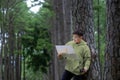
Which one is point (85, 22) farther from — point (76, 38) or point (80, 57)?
point (80, 57)

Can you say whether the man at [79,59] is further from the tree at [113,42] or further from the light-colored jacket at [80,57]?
the tree at [113,42]

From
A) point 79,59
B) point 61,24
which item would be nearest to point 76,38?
point 79,59

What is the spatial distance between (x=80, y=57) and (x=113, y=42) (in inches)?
112

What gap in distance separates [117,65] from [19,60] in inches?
1652

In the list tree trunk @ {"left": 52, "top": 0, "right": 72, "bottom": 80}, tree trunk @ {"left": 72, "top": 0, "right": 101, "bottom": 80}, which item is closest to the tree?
tree trunk @ {"left": 72, "top": 0, "right": 101, "bottom": 80}

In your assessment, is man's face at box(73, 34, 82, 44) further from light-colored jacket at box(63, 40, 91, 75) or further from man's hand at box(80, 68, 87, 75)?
man's hand at box(80, 68, 87, 75)

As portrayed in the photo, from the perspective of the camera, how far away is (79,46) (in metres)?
8.12

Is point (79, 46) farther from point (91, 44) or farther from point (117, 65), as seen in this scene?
point (117, 65)

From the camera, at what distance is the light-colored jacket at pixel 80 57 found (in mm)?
8078

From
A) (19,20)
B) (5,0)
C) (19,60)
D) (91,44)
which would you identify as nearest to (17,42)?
(19,60)

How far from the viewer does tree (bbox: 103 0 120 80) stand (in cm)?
531

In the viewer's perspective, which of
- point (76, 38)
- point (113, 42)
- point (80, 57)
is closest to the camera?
point (113, 42)

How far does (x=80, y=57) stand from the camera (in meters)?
8.13

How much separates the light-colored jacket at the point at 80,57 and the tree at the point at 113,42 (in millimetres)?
2584
